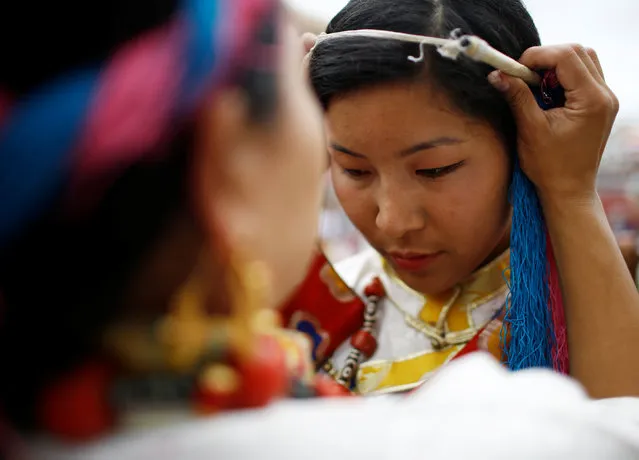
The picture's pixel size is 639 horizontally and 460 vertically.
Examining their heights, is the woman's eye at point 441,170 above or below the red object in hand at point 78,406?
below

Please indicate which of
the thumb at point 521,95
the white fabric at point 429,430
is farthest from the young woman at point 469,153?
the white fabric at point 429,430

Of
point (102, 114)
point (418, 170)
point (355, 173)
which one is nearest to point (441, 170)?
point (418, 170)

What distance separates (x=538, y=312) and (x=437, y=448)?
56cm

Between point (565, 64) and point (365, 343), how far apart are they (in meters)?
0.58

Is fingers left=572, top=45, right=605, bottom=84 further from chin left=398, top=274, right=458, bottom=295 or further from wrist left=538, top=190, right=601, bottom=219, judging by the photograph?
chin left=398, top=274, right=458, bottom=295

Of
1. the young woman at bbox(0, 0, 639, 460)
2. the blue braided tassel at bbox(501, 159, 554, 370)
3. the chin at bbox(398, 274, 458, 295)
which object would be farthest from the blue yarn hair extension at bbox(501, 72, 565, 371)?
the young woman at bbox(0, 0, 639, 460)

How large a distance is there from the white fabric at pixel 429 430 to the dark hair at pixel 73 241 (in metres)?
0.07

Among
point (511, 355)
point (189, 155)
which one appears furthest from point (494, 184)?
point (189, 155)

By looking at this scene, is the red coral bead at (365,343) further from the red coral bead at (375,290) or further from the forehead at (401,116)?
the forehead at (401,116)

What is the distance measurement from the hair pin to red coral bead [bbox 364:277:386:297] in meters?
0.46

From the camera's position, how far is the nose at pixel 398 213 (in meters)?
0.96

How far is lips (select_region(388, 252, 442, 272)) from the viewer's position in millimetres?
1049

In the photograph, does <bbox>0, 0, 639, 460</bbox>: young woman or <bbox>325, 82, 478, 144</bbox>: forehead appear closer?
<bbox>0, 0, 639, 460</bbox>: young woman

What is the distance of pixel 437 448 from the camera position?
0.50 meters
